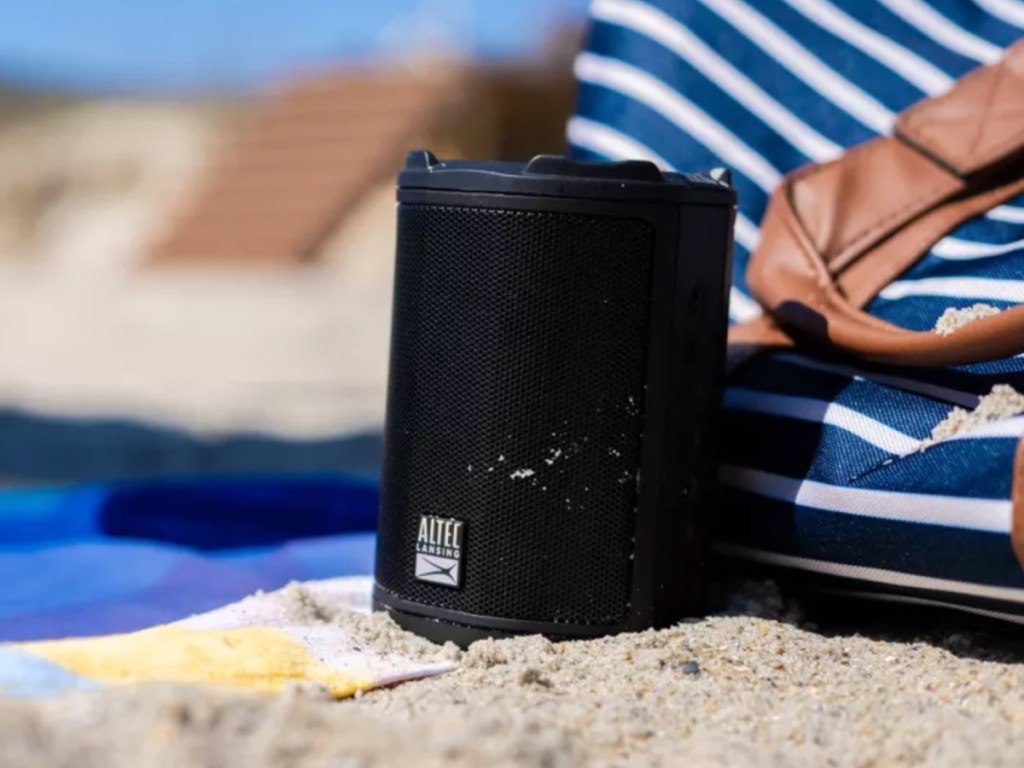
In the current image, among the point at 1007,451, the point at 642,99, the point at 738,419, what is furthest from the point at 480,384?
the point at 642,99

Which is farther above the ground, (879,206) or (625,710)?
(879,206)

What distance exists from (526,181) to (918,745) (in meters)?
0.64

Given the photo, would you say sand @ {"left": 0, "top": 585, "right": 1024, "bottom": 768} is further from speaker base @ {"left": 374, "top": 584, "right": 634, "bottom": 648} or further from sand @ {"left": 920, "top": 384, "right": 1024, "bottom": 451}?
sand @ {"left": 920, "top": 384, "right": 1024, "bottom": 451}

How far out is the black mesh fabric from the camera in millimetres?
1421

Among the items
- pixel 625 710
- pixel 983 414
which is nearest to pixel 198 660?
pixel 625 710

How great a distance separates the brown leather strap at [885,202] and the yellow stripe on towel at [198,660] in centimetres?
67

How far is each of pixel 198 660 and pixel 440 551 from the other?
28 centimetres

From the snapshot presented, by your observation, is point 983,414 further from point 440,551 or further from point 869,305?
point 440,551

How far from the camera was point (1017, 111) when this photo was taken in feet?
5.66

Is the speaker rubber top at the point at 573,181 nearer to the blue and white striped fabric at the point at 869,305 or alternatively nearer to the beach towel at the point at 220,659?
the blue and white striped fabric at the point at 869,305

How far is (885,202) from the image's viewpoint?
5.77 feet

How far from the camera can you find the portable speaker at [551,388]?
55.9 inches

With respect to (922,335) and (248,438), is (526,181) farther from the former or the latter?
(248,438)

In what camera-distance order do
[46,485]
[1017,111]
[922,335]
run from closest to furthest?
[922,335], [1017,111], [46,485]
